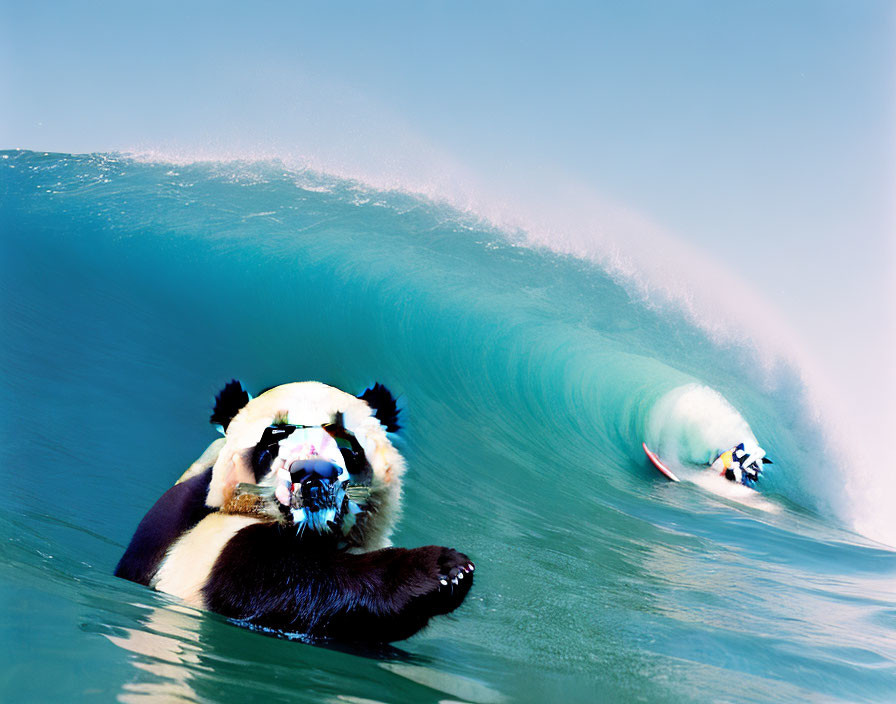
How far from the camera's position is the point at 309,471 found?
70.5 inches

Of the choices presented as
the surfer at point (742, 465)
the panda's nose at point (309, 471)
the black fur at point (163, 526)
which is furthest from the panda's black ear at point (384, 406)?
the surfer at point (742, 465)

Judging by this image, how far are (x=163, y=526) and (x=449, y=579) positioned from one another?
102cm

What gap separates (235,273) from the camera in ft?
18.1

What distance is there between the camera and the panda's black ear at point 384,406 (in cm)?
226

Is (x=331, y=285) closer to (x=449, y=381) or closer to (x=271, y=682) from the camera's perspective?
(x=449, y=381)

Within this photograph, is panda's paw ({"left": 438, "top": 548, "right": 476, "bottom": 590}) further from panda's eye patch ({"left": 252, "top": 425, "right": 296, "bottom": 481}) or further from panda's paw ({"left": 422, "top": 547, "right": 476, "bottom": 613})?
panda's eye patch ({"left": 252, "top": 425, "right": 296, "bottom": 481})

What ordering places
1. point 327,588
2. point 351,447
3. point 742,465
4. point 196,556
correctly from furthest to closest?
1. point 742,465
2. point 351,447
3. point 196,556
4. point 327,588

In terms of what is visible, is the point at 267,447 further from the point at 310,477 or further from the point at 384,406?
the point at 384,406

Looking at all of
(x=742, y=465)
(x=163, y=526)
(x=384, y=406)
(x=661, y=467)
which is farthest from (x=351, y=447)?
(x=742, y=465)

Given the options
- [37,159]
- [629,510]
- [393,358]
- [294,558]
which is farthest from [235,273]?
[294,558]

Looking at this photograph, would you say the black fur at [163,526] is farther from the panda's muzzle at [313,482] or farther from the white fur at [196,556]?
the panda's muzzle at [313,482]

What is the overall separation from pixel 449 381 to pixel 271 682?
14.5 feet

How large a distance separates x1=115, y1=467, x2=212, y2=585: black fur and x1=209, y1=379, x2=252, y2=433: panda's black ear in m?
0.23

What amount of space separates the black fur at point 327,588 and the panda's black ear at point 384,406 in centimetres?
53
